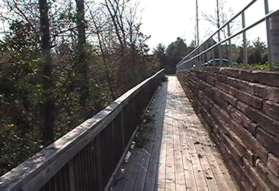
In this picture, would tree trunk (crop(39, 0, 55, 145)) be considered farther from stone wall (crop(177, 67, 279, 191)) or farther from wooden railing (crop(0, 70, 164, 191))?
stone wall (crop(177, 67, 279, 191))

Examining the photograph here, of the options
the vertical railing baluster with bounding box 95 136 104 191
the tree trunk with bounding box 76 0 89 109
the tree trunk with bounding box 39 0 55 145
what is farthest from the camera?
the tree trunk with bounding box 76 0 89 109

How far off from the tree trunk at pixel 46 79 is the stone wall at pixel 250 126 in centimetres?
336

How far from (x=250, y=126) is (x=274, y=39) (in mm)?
929

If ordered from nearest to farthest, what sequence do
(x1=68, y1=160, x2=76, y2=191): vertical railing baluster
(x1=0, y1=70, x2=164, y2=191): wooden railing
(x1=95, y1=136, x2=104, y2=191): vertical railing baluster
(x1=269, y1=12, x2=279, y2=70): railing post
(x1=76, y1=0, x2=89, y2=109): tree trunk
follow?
(x1=0, y1=70, x2=164, y2=191): wooden railing, (x1=68, y1=160, x2=76, y2=191): vertical railing baluster, (x1=269, y1=12, x2=279, y2=70): railing post, (x1=95, y1=136, x2=104, y2=191): vertical railing baluster, (x1=76, y1=0, x2=89, y2=109): tree trunk

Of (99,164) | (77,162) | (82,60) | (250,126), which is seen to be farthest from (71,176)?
(82,60)

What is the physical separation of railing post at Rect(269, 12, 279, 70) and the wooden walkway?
2.03 m


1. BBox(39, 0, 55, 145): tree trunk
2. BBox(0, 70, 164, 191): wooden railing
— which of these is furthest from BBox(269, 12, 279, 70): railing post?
BBox(39, 0, 55, 145): tree trunk

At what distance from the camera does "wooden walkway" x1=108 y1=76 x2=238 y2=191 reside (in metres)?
5.66

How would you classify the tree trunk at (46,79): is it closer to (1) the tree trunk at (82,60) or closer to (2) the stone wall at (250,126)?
(1) the tree trunk at (82,60)

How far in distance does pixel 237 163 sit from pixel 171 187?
846 mm

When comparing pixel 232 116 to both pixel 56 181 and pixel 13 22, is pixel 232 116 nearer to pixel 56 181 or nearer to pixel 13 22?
pixel 56 181

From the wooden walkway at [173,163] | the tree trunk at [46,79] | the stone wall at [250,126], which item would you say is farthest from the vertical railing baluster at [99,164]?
A: the tree trunk at [46,79]

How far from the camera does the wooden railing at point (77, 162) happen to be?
2.23 meters

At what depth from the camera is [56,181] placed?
2797 millimetres
